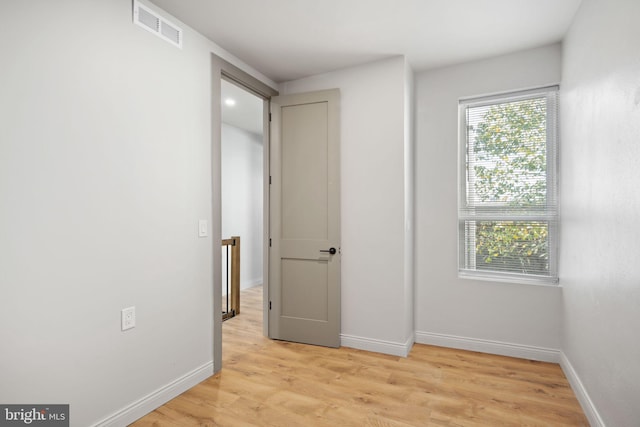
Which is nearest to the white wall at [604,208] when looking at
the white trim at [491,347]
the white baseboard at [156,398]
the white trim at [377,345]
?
the white trim at [491,347]

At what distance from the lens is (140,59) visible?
2225mm

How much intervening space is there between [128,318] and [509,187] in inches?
124

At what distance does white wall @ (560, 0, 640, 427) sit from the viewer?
1.60 meters

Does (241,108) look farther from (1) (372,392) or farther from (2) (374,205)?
(1) (372,392)

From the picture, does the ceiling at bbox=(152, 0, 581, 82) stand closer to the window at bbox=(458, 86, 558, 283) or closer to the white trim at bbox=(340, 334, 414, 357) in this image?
the window at bbox=(458, 86, 558, 283)

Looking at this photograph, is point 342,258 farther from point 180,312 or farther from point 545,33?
point 545,33

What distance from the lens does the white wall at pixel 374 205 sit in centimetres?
314

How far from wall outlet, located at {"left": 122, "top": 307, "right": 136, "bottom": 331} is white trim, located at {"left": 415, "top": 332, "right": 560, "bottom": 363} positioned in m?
2.54

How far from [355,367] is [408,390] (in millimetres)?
516

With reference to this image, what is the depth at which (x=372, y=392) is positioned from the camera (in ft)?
8.16

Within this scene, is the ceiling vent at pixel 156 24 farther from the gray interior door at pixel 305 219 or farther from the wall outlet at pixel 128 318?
the wall outlet at pixel 128 318

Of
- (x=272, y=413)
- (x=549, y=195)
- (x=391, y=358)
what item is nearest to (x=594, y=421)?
(x=391, y=358)

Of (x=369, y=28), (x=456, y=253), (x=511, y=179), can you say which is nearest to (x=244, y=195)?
(x=456, y=253)

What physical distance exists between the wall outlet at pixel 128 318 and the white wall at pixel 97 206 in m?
0.04
